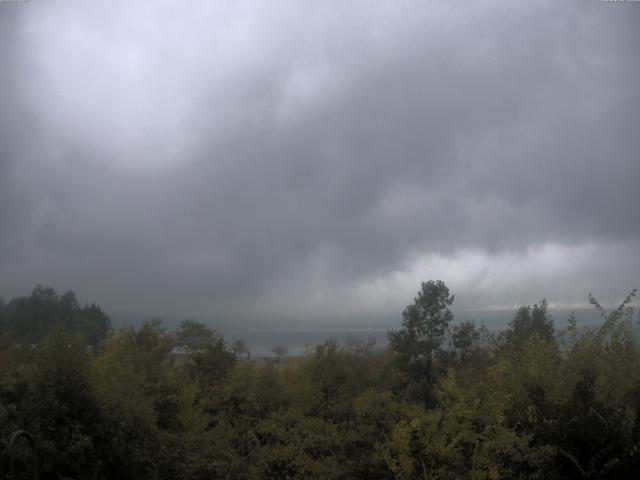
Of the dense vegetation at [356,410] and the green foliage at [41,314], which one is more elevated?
the green foliage at [41,314]

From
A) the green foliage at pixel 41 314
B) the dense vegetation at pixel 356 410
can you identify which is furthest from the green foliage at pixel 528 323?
the green foliage at pixel 41 314

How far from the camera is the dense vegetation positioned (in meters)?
11.1

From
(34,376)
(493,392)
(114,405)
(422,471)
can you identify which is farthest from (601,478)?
(34,376)

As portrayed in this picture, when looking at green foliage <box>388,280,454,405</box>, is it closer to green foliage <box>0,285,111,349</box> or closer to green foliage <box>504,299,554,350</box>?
green foliage <box>504,299,554,350</box>

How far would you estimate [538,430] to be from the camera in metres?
12.5

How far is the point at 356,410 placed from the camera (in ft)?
51.3

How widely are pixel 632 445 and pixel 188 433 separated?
1126 centimetres

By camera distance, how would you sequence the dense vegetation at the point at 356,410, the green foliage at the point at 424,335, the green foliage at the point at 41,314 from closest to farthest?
the dense vegetation at the point at 356,410 → the green foliage at the point at 424,335 → the green foliage at the point at 41,314

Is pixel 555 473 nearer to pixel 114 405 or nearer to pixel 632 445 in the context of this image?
pixel 632 445

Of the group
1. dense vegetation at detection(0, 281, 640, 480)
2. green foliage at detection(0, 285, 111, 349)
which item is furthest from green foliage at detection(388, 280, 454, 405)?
green foliage at detection(0, 285, 111, 349)

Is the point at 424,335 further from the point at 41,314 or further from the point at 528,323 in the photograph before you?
the point at 41,314

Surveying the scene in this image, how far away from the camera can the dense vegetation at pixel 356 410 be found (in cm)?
1114

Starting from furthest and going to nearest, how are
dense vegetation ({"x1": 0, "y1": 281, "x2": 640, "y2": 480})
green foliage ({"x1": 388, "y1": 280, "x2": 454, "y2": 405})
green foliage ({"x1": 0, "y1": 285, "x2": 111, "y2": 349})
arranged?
green foliage ({"x1": 0, "y1": 285, "x2": 111, "y2": 349}) → green foliage ({"x1": 388, "y1": 280, "x2": 454, "y2": 405}) → dense vegetation ({"x1": 0, "y1": 281, "x2": 640, "y2": 480})

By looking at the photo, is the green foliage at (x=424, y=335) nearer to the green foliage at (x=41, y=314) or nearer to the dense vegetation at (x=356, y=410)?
the dense vegetation at (x=356, y=410)
